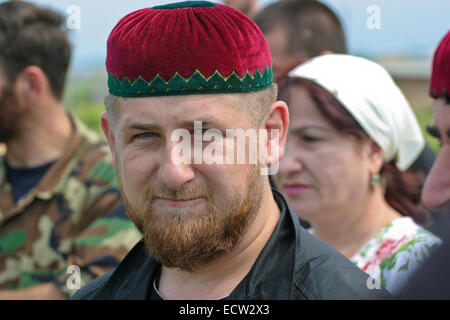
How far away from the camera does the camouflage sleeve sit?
9.86 feet

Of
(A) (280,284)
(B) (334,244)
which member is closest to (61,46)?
(B) (334,244)

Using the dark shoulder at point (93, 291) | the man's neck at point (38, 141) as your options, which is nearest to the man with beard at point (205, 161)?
the dark shoulder at point (93, 291)

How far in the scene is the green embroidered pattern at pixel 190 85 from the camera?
1.65m

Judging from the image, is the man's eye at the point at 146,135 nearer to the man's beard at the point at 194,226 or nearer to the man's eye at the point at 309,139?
the man's beard at the point at 194,226

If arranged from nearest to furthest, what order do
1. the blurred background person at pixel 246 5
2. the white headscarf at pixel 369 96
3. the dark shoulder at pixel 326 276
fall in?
the dark shoulder at pixel 326 276, the white headscarf at pixel 369 96, the blurred background person at pixel 246 5

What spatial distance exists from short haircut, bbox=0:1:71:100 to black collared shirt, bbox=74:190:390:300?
2194mm

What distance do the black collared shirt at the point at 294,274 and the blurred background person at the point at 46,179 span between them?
1.24m

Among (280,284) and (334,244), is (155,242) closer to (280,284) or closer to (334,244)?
(280,284)

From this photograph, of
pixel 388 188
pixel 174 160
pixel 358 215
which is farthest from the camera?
pixel 388 188

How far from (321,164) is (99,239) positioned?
3.81ft

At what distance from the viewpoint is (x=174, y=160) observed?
164 centimetres

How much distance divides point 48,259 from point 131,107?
1807 millimetres

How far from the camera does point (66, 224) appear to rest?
328cm

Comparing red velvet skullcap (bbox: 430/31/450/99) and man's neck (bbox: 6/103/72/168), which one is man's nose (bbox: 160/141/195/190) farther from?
man's neck (bbox: 6/103/72/168)
